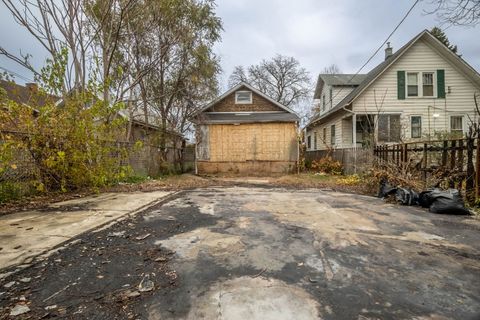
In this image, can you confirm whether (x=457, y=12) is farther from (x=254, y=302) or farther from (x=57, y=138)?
(x=57, y=138)

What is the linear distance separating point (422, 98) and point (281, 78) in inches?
820

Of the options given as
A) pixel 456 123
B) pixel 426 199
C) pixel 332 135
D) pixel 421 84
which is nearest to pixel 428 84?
pixel 421 84

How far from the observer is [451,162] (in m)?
6.09

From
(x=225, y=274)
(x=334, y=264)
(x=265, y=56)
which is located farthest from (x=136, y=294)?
(x=265, y=56)

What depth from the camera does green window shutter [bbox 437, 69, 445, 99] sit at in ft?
44.2

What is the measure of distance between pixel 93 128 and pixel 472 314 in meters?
7.58

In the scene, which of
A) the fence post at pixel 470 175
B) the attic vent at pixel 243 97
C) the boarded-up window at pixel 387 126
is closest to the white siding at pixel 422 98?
the boarded-up window at pixel 387 126

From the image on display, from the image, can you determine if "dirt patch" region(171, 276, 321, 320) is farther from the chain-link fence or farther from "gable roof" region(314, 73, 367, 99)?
"gable roof" region(314, 73, 367, 99)

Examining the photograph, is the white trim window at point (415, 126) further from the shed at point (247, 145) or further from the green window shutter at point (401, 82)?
the shed at point (247, 145)

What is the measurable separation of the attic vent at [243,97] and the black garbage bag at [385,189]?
10399 mm

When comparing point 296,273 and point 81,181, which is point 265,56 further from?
point 296,273

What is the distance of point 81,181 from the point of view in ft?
23.5

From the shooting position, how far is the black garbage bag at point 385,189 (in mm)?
6412

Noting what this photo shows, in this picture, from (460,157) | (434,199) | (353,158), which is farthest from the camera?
(353,158)
